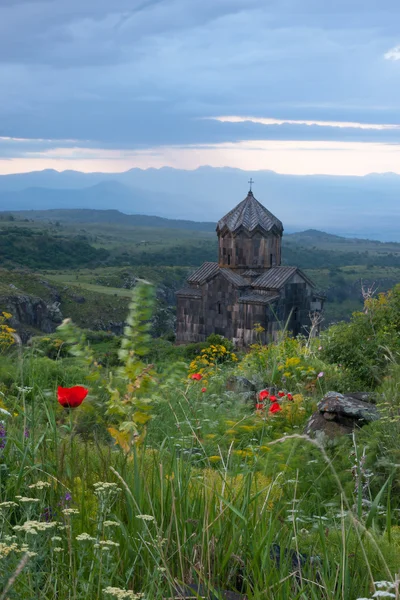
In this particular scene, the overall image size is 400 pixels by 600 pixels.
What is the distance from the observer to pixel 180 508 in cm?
280

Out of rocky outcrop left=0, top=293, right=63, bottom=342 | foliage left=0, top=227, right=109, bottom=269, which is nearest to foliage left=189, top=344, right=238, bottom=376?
rocky outcrop left=0, top=293, right=63, bottom=342

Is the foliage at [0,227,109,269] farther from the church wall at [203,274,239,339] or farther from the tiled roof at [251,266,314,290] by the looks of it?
the tiled roof at [251,266,314,290]

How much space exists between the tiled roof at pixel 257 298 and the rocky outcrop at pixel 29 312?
66.5 feet

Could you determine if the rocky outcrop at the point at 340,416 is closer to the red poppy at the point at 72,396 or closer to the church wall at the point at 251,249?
the red poppy at the point at 72,396

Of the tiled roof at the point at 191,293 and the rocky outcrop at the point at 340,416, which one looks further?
the tiled roof at the point at 191,293

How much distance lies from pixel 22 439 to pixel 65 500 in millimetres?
727

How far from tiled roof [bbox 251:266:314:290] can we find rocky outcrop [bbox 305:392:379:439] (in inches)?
940

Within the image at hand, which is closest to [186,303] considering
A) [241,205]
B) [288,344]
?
[241,205]

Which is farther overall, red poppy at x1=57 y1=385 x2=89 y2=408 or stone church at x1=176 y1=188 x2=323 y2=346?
stone church at x1=176 y1=188 x2=323 y2=346

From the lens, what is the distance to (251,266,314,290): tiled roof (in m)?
30.8

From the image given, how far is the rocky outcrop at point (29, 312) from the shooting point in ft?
164

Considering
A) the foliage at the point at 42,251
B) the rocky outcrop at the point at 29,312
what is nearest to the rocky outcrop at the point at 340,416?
the rocky outcrop at the point at 29,312

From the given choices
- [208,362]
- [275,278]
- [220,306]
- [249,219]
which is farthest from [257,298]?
[208,362]

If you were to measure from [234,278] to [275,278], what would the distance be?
5.81ft
